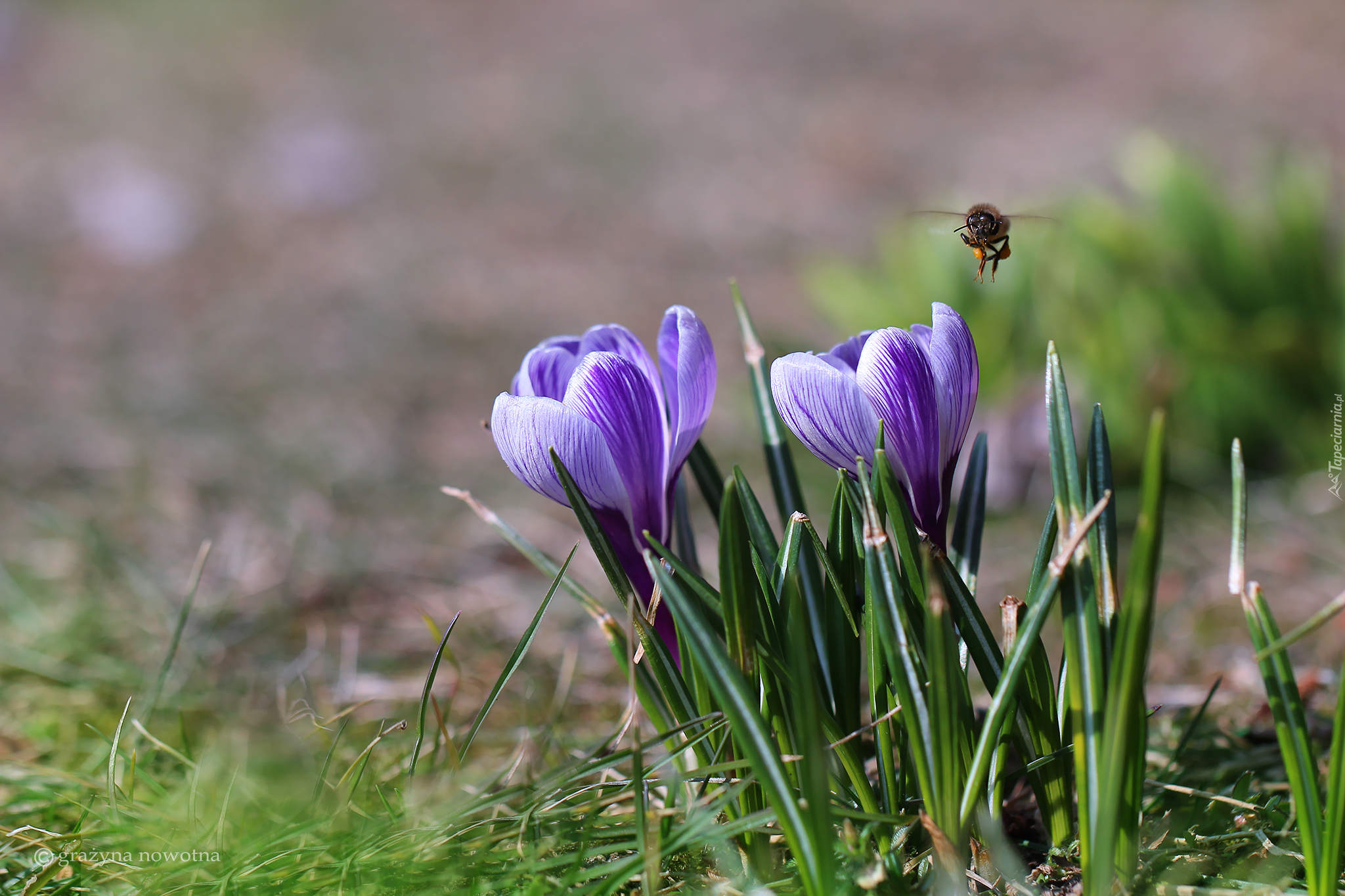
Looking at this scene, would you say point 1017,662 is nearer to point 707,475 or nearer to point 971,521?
point 971,521

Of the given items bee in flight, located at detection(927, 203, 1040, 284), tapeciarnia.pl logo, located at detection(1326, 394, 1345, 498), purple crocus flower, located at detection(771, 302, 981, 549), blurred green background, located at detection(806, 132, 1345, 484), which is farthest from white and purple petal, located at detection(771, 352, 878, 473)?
blurred green background, located at detection(806, 132, 1345, 484)

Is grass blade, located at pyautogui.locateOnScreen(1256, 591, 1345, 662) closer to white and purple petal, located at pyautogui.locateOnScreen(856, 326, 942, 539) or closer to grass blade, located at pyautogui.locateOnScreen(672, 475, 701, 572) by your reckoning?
white and purple petal, located at pyautogui.locateOnScreen(856, 326, 942, 539)

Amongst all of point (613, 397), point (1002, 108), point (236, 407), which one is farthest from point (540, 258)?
point (613, 397)

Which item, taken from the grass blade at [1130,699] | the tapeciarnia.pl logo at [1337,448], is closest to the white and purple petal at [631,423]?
the grass blade at [1130,699]

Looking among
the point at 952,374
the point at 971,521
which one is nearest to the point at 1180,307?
the point at 971,521

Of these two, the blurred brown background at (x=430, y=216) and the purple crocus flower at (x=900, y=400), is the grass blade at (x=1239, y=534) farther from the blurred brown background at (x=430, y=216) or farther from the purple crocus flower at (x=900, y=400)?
the blurred brown background at (x=430, y=216)

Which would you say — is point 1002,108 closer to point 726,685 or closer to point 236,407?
point 236,407

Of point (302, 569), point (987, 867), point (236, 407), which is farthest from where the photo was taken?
point (236, 407)

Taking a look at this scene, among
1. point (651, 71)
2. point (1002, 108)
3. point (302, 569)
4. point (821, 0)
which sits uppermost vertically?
point (821, 0)
